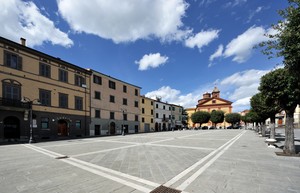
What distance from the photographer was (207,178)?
5527 millimetres

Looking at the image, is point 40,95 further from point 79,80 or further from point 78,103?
point 79,80

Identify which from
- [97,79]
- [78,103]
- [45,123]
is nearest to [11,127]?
[45,123]

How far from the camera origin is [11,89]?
781 inches

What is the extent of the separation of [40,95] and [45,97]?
2.31 feet

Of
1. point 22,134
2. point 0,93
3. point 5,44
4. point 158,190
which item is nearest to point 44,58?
point 5,44

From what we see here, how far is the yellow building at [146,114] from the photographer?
46653 millimetres

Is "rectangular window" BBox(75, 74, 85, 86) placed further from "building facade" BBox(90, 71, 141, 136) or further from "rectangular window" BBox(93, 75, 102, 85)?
"rectangular window" BBox(93, 75, 102, 85)

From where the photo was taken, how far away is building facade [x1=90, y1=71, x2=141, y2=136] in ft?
104

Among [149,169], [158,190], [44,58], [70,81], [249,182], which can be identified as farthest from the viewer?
[70,81]

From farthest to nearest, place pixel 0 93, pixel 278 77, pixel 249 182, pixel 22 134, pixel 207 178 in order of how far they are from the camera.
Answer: pixel 22 134
pixel 0 93
pixel 278 77
pixel 207 178
pixel 249 182

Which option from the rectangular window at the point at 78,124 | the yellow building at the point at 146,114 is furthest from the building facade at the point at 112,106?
the yellow building at the point at 146,114

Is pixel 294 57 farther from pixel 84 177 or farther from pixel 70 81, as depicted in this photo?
pixel 70 81

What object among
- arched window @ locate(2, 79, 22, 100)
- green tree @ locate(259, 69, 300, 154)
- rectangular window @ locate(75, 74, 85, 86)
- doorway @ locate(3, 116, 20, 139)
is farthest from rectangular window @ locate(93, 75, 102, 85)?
green tree @ locate(259, 69, 300, 154)

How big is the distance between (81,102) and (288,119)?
26800mm
